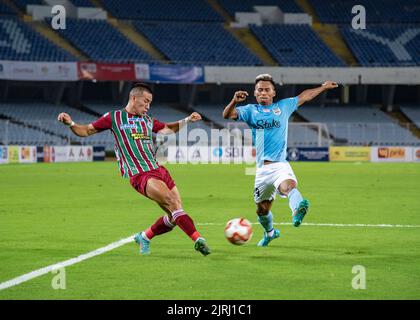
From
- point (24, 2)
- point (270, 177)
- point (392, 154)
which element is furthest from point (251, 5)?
point (270, 177)

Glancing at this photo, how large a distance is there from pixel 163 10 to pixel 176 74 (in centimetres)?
1113

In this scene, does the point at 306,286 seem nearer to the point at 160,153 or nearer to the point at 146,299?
the point at 146,299

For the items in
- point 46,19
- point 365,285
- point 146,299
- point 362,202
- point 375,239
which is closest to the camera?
point 146,299

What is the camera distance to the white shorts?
452 inches

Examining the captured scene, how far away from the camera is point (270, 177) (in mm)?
11562

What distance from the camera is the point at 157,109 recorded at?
6612 centimetres

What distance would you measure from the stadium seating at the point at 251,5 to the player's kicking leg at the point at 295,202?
62.2 meters

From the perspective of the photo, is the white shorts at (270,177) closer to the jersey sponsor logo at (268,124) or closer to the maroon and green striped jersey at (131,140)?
the jersey sponsor logo at (268,124)

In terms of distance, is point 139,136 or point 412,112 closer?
point 139,136

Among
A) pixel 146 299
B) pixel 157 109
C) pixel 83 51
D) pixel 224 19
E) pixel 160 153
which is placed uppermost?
pixel 224 19

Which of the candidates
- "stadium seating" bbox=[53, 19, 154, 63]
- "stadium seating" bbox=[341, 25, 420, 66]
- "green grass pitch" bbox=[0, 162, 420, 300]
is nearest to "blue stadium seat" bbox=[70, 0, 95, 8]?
"stadium seating" bbox=[53, 19, 154, 63]

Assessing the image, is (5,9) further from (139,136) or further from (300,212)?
(300,212)

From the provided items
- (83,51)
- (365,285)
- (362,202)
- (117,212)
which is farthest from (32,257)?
(83,51)

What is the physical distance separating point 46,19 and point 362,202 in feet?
160
